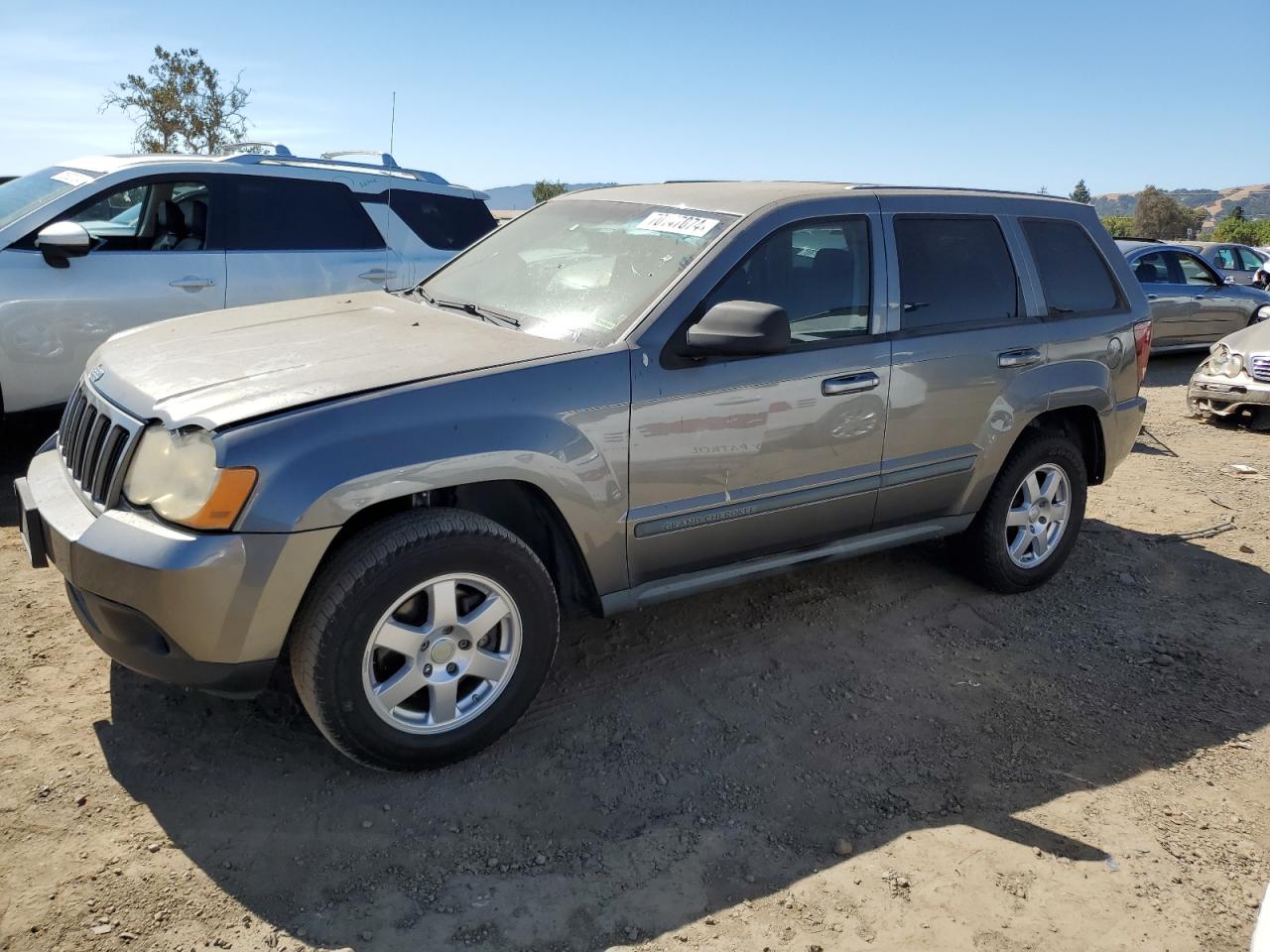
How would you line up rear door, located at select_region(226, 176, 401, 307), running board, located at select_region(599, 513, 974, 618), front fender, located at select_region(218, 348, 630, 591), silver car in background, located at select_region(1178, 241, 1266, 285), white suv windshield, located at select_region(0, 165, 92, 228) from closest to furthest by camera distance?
front fender, located at select_region(218, 348, 630, 591)
running board, located at select_region(599, 513, 974, 618)
white suv windshield, located at select_region(0, 165, 92, 228)
rear door, located at select_region(226, 176, 401, 307)
silver car in background, located at select_region(1178, 241, 1266, 285)

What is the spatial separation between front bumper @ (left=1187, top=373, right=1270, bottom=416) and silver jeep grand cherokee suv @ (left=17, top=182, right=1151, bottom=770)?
16.2 feet

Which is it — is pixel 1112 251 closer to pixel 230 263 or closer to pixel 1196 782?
pixel 1196 782

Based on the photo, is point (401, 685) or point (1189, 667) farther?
point (1189, 667)

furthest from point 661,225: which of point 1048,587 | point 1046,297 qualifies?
point 1048,587

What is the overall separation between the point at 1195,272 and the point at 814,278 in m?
10.7

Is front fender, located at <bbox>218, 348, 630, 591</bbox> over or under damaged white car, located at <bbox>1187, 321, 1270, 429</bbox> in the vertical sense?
over

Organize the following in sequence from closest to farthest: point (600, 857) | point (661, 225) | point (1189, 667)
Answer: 1. point (600, 857)
2. point (661, 225)
3. point (1189, 667)

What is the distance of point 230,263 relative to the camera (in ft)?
20.7

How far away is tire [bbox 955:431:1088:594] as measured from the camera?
15.5ft

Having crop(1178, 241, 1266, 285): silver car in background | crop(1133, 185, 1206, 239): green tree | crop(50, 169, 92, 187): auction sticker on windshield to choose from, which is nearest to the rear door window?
crop(1178, 241, 1266, 285): silver car in background

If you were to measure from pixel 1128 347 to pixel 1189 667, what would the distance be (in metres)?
1.61

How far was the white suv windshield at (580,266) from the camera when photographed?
3637 millimetres

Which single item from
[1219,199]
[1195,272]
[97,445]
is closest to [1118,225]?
[1195,272]

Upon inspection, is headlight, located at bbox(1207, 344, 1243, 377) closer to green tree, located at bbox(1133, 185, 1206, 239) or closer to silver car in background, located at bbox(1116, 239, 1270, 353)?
silver car in background, located at bbox(1116, 239, 1270, 353)
